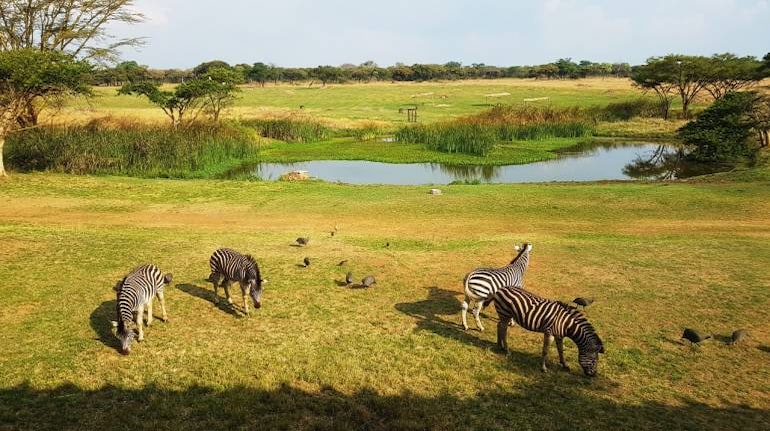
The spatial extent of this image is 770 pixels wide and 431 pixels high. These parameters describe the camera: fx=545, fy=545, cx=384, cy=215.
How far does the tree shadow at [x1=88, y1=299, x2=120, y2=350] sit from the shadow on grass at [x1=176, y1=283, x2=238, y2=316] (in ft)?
4.89

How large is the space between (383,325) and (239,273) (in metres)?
3.09

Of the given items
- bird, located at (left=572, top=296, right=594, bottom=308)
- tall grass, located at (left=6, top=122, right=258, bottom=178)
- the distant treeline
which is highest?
the distant treeline

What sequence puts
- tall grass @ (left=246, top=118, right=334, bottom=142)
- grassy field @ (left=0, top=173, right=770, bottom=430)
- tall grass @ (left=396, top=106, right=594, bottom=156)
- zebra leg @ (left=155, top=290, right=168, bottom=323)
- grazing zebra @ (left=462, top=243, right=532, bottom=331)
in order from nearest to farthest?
1. grassy field @ (left=0, top=173, right=770, bottom=430)
2. grazing zebra @ (left=462, top=243, right=532, bottom=331)
3. zebra leg @ (left=155, top=290, right=168, bottom=323)
4. tall grass @ (left=396, top=106, right=594, bottom=156)
5. tall grass @ (left=246, top=118, right=334, bottom=142)

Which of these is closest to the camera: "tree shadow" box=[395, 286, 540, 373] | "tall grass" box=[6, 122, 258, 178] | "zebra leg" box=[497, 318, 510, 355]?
"tree shadow" box=[395, 286, 540, 373]

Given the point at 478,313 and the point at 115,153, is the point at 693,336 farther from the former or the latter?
the point at 115,153

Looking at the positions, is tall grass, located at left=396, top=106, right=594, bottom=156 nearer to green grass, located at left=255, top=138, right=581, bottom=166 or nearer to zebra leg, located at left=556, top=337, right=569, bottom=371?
green grass, located at left=255, top=138, right=581, bottom=166

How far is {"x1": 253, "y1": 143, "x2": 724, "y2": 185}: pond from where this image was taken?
109ft

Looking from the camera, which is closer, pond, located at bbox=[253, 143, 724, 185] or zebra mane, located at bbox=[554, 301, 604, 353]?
zebra mane, located at bbox=[554, 301, 604, 353]

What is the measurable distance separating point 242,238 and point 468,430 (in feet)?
37.5

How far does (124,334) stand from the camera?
9.20 m

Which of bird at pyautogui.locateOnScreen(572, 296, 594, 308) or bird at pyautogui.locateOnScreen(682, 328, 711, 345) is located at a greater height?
bird at pyautogui.locateOnScreen(572, 296, 594, 308)

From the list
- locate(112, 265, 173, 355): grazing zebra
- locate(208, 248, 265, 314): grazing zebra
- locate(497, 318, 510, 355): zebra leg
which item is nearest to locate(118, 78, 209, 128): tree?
locate(208, 248, 265, 314): grazing zebra

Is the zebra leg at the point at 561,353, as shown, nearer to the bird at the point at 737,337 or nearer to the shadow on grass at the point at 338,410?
the shadow on grass at the point at 338,410

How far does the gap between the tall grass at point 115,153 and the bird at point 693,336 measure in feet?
90.3
